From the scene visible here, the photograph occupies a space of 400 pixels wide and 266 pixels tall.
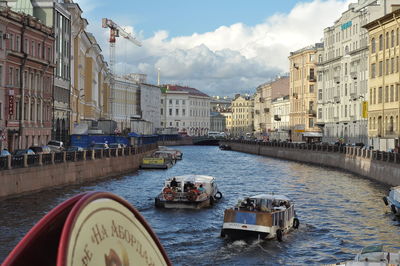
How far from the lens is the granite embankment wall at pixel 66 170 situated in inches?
1492

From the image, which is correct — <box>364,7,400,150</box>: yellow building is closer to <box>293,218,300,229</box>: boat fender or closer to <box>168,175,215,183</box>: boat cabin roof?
<box>168,175,215,183</box>: boat cabin roof

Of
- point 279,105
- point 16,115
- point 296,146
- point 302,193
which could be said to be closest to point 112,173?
point 16,115

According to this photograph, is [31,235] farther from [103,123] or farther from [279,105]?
[279,105]

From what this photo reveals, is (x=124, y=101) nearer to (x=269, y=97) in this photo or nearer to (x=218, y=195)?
(x=269, y=97)

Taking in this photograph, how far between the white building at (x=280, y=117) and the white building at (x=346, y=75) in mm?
37336

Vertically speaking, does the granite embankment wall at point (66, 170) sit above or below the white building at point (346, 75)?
below

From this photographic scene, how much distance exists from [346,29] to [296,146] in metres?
18.4

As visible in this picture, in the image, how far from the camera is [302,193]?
165ft

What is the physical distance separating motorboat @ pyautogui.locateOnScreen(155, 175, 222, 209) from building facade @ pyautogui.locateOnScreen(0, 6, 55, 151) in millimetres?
16634

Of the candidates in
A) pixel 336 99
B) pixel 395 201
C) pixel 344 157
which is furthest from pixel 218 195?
pixel 336 99

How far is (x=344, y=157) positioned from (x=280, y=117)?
90778 mm

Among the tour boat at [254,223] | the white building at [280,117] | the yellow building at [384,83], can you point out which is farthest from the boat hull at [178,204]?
the white building at [280,117]

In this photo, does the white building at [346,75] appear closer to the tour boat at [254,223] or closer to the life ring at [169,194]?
the life ring at [169,194]

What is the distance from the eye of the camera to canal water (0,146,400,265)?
2581 cm
